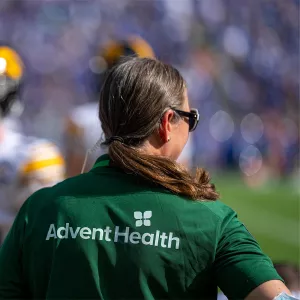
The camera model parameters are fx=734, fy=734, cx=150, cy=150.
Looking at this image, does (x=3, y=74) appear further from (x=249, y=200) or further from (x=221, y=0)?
(x=221, y=0)

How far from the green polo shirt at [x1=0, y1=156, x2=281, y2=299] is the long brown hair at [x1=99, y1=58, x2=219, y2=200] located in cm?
4

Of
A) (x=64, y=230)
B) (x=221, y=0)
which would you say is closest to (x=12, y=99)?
(x=64, y=230)

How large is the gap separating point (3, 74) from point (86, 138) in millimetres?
749

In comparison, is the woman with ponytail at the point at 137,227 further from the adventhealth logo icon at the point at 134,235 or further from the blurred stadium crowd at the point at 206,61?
the blurred stadium crowd at the point at 206,61

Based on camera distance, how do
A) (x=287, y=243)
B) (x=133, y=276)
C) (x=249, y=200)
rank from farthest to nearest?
(x=249, y=200) < (x=287, y=243) < (x=133, y=276)

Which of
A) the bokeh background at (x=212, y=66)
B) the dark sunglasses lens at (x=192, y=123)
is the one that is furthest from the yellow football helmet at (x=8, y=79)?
the bokeh background at (x=212, y=66)

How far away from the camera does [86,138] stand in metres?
5.03

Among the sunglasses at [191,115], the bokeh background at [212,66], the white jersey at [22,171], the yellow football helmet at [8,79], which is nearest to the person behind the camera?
the sunglasses at [191,115]

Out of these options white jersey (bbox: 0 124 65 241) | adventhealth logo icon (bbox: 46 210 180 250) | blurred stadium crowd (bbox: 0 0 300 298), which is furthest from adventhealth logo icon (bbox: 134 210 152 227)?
blurred stadium crowd (bbox: 0 0 300 298)

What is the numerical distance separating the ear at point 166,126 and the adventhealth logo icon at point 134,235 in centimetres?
27

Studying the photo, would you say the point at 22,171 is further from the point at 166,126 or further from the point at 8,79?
the point at 166,126

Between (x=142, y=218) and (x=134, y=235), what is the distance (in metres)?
0.06

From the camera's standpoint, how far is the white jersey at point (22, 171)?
12.9 ft

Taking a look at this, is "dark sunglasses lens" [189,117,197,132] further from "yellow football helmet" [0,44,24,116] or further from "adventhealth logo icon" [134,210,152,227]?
"yellow football helmet" [0,44,24,116]
